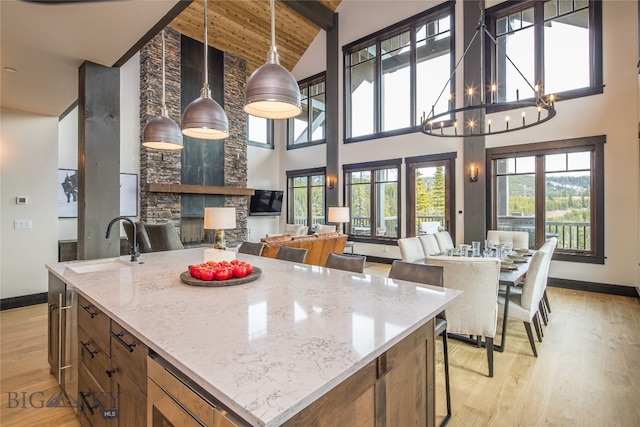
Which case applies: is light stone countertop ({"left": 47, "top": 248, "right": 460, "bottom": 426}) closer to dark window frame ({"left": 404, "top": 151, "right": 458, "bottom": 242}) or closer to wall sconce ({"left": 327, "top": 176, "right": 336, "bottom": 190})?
dark window frame ({"left": 404, "top": 151, "right": 458, "bottom": 242})

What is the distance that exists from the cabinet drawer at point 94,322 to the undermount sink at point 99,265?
0.67 metres

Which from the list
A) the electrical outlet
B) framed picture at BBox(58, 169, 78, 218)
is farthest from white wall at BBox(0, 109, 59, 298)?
framed picture at BBox(58, 169, 78, 218)

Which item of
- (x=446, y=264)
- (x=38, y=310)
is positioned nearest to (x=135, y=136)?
(x=38, y=310)

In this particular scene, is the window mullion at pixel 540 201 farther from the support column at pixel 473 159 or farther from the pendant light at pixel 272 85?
the pendant light at pixel 272 85

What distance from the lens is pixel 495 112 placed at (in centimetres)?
603

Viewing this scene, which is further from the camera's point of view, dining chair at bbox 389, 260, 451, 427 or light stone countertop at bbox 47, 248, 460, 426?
dining chair at bbox 389, 260, 451, 427

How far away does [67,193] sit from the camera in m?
5.68

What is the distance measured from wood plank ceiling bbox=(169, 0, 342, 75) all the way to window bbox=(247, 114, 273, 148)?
1.51m

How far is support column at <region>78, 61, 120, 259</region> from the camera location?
277cm

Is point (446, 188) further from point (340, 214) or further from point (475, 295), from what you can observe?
point (475, 295)

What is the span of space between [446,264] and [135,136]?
6.89m

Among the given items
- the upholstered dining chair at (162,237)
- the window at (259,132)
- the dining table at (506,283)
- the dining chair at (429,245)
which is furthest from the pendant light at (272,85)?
the window at (259,132)

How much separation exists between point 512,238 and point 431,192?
232 centimetres

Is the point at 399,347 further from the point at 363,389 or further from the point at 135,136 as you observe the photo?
the point at 135,136
